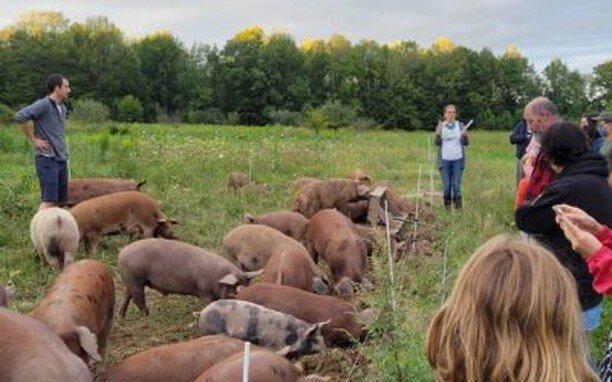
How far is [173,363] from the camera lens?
14.9 feet

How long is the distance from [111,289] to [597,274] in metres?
3.93

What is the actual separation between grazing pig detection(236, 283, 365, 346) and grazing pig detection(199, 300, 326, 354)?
231 millimetres

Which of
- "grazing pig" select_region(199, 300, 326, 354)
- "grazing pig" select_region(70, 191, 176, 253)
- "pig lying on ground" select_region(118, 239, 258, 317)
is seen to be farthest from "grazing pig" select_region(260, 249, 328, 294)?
"grazing pig" select_region(70, 191, 176, 253)

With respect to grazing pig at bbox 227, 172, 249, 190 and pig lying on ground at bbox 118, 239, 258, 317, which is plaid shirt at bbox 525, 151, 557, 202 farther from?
grazing pig at bbox 227, 172, 249, 190

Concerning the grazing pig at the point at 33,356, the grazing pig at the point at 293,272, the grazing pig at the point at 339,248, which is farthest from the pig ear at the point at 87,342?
the grazing pig at the point at 339,248

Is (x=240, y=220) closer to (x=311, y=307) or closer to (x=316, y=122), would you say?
(x=311, y=307)

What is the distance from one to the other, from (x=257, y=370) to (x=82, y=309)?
61.3 inches

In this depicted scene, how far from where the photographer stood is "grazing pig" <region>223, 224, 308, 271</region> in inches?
309

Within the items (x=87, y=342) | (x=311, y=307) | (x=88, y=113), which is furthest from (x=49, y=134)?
(x=88, y=113)

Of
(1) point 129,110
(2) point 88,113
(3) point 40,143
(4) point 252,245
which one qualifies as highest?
(3) point 40,143

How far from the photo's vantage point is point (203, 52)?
72.0m

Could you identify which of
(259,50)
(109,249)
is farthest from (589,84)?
(109,249)

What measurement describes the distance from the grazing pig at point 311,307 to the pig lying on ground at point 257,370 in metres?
1.33

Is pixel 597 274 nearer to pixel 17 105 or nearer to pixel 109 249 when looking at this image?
pixel 109 249
